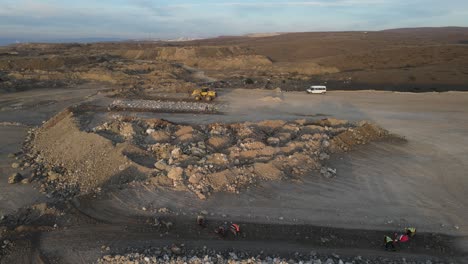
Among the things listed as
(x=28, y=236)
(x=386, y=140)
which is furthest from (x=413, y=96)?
(x=28, y=236)

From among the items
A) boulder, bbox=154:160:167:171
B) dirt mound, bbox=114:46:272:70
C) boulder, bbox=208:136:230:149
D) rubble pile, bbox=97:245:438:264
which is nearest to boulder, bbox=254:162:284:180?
boulder, bbox=208:136:230:149

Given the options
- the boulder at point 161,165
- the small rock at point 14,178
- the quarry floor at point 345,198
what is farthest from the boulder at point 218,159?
the small rock at point 14,178

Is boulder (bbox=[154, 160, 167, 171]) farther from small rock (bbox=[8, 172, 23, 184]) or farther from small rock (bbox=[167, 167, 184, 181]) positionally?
small rock (bbox=[8, 172, 23, 184])

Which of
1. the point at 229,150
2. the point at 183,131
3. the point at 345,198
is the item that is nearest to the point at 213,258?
the point at 345,198

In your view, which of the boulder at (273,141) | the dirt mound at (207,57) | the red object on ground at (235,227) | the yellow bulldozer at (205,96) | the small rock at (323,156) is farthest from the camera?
the dirt mound at (207,57)

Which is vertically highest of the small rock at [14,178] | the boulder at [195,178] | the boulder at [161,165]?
the boulder at [161,165]

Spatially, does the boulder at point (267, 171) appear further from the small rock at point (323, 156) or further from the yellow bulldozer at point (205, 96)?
the yellow bulldozer at point (205, 96)

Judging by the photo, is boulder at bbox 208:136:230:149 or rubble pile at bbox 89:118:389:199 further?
boulder at bbox 208:136:230:149

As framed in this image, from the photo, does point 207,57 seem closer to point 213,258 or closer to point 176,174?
point 176,174

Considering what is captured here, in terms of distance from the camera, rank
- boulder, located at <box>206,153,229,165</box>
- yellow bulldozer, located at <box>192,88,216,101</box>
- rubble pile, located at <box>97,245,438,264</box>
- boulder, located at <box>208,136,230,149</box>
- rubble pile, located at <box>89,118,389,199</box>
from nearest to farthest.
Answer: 1. rubble pile, located at <box>97,245,438,264</box>
2. rubble pile, located at <box>89,118,389,199</box>
3. boulder, located at <box>206,153,229,165</box>
4. boulder, located at <box>208,136,230,149</box>
5. yellow bulldozer, located at <box>192,88,216,101</box>

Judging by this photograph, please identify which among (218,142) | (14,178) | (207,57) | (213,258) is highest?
(207,57)

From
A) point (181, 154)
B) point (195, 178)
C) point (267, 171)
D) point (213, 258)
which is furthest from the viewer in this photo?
point (181, 154)

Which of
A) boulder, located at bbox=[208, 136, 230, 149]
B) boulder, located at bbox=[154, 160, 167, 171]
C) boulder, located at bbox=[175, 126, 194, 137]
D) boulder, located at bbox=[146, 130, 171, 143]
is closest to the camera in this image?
boulder, located at bbox=[154, 160, 167, 171]
